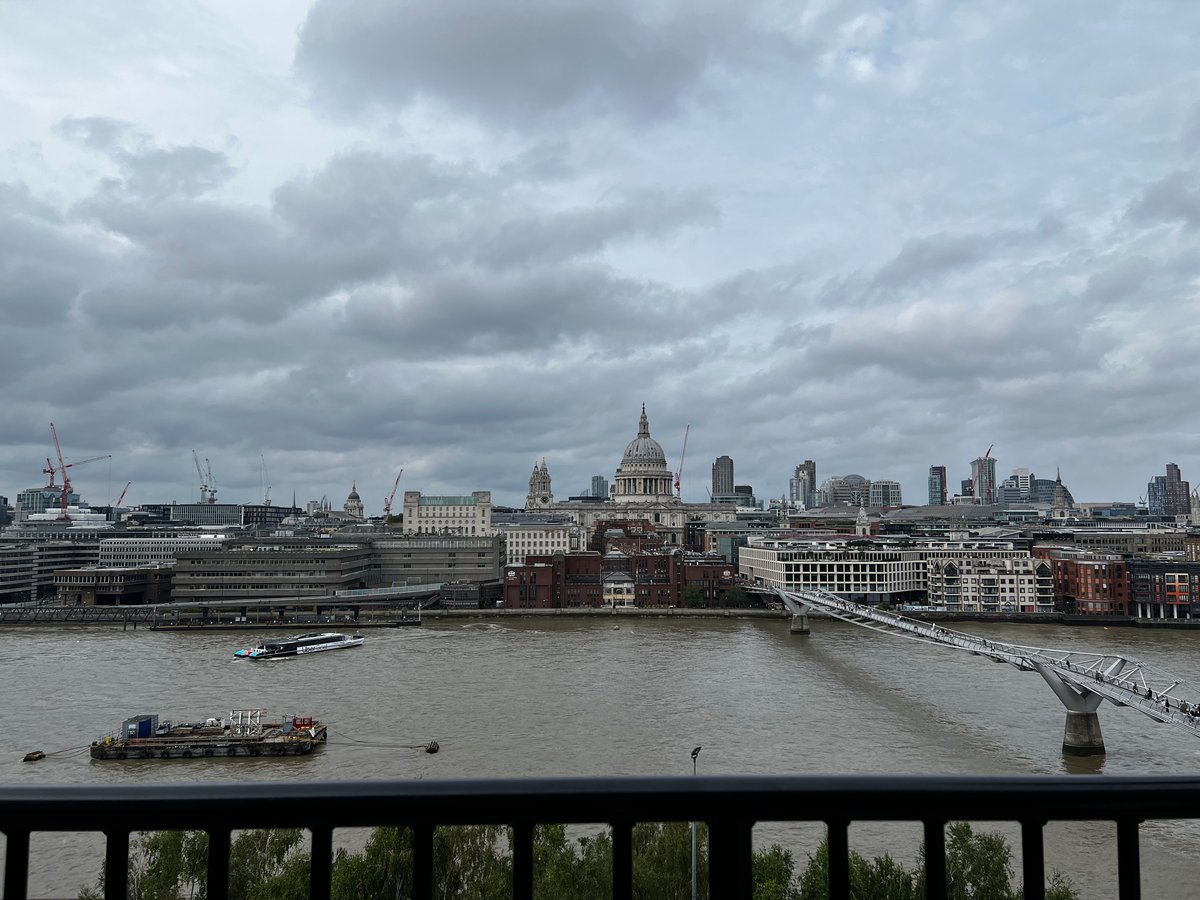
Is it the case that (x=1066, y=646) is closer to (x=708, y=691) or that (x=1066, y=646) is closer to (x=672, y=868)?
(x=708, y=691)

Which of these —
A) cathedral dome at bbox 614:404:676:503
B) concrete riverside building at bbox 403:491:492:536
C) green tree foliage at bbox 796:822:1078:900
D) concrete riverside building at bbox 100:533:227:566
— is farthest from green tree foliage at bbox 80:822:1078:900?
cathedral dome at bbox 614:404:676:503

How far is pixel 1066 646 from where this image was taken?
20.5 meters

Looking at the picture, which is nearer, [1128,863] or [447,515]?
[1128,863]

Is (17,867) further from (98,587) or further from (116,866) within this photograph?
(98,587)

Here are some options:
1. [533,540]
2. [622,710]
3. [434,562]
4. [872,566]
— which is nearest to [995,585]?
[872,566]

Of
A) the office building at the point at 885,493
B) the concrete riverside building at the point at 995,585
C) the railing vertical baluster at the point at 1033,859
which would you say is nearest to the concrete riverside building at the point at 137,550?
the concrete riverside building at the point at 995,585

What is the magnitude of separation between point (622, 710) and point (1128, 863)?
1170cm

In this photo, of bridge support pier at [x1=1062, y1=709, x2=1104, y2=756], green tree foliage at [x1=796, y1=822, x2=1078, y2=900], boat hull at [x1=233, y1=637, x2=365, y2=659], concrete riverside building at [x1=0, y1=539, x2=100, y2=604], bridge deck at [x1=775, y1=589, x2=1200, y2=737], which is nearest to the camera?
green tree foliage at [x1=796, y1=822, x2=1078, y2=900]

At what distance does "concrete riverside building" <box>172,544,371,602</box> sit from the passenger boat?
934 centimetres

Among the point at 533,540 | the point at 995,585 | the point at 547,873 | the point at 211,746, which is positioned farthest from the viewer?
the point at 533,540

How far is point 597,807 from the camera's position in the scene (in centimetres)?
73

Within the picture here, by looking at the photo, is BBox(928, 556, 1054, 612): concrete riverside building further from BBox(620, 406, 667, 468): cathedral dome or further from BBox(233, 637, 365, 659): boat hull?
BBox(620, 406, 667, 468): cathedral dome

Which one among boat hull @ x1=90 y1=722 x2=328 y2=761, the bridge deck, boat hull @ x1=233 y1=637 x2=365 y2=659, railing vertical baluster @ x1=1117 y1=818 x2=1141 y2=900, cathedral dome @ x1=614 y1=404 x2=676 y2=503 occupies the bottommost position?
boat hull @ x1=233 y1=637 x2=365 y2=659

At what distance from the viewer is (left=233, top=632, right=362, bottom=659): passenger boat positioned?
18516mm
